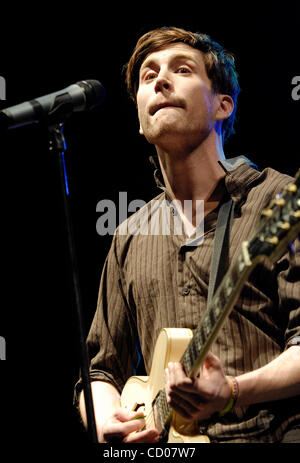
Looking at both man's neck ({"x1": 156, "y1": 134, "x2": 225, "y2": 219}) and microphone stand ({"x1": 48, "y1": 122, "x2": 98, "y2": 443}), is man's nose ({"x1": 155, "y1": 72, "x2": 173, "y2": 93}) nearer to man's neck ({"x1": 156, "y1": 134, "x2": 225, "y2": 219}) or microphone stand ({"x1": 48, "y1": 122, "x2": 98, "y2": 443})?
man's neck ({"x1": 156, "y1": 134, "x2": 225, "y2": 219})

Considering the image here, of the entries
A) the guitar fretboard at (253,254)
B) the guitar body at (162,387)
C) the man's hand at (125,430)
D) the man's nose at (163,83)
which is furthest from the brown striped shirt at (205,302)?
the man's nose at (163,83)

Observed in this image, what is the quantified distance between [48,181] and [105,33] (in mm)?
1031

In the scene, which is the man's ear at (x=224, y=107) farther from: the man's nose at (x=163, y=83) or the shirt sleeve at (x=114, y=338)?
the shirt sleeve at (x=114, y=338)

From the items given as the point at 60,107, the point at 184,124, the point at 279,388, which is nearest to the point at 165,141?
the point at 184,124

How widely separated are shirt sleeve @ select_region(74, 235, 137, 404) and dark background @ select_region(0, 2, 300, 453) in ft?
2.54

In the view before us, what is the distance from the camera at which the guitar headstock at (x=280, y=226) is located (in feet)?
4.50

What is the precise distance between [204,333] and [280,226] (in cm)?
44

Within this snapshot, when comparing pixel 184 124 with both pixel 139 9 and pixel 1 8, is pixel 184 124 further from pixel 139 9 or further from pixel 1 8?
pixel 1 8

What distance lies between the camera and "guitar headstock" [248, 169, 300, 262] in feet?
4.50

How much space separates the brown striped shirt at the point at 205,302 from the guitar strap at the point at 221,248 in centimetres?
2

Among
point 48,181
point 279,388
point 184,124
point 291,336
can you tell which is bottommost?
point 279,388

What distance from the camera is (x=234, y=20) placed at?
3.20 metres

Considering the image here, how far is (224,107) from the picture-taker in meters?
2.63

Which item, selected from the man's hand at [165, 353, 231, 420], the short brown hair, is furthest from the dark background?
the man's hand at [165, 353, 231, 420]
